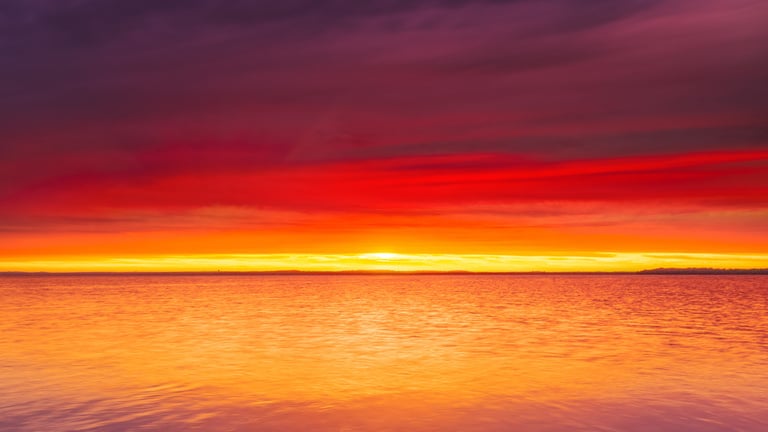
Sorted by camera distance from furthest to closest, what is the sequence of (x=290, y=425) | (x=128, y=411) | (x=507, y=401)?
(x=507, y=401) → (x=128, y=411) → (x=290, y=425)

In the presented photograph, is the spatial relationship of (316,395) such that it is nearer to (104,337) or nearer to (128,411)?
(128,411)

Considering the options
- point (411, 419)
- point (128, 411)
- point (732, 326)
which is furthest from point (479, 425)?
point (732, 326)

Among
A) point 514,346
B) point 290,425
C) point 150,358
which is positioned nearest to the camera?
point 290,425

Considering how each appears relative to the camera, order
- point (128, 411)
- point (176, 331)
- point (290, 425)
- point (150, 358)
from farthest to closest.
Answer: point (176, 331)
point (150, 358)
point (128, 411)
point (290, 425)

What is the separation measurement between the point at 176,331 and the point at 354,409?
2642 centimetres

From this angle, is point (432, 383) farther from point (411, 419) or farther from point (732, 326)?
point (732, 326)

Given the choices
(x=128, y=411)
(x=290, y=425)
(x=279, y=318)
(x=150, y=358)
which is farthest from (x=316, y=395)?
(x=279, y=318)

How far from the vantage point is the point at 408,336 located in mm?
38750

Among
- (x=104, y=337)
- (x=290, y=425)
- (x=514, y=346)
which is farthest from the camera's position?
(x=104, y=337)

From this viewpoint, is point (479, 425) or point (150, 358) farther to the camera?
point (150, 358)

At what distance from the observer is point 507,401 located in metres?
20.1

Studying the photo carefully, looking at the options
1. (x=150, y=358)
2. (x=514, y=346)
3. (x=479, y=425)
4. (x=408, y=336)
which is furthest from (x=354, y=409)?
(x=408, y=336)

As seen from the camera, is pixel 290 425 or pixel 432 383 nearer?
pixel 290 425

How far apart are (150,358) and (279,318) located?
24.0 metres
